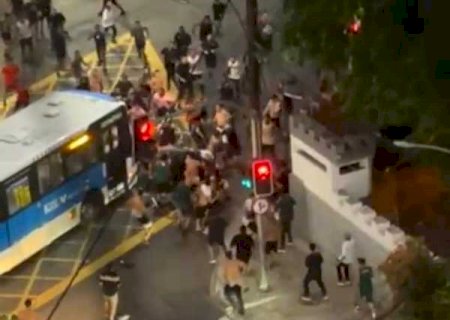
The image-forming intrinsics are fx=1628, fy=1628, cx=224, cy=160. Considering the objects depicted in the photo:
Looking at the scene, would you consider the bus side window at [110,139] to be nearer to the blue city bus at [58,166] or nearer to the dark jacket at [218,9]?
the blue city bus at [58,166]

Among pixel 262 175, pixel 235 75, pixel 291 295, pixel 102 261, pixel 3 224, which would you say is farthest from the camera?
pixel 235 75

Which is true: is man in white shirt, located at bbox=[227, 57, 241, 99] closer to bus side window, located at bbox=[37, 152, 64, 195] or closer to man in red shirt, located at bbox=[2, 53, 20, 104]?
man in red shirt, located at bbox=[2, 53, 20, 104]

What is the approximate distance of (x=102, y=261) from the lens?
110 ft

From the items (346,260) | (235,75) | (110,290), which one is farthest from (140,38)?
(346,260)

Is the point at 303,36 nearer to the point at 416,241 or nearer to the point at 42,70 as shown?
the point at 416,241

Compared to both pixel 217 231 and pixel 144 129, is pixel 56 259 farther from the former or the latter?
pixel 217 231

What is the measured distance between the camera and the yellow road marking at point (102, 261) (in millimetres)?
32625

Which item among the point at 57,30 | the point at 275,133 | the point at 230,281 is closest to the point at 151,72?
the point at 57,30

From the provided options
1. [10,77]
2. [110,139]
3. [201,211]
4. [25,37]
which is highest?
[25,37]

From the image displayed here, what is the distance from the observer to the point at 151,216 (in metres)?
34.8

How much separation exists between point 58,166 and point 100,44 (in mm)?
7976

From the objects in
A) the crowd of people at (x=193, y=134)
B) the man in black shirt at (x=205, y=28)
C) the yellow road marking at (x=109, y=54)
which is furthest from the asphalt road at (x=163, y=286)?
the yellow road marking at (x=109, y=54)

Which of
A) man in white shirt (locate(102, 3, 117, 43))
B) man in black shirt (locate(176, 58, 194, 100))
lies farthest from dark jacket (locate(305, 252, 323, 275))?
man in white shirt (locate(102, 3, 117, 43))

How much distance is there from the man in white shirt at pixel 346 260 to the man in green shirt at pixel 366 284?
0.38 m
